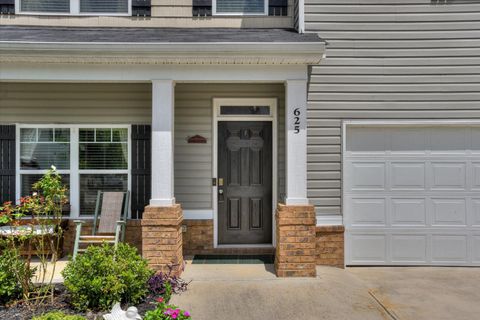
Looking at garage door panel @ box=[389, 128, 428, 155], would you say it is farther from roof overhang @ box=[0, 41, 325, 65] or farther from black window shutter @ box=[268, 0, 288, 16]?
black window shutter @ box=[268, 0, 288, 16]

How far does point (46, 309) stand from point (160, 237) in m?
1.53

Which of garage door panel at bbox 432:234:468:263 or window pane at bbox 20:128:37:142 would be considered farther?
window pane at bbox 20:128:37:142

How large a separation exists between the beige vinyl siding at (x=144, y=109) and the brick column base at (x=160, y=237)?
3.94 feet

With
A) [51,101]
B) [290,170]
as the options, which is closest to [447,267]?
[290,170]

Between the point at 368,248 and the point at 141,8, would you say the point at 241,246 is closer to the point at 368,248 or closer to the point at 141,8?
the point at 368,248

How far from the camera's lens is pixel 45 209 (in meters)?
4.05

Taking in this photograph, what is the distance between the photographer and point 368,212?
5828mm

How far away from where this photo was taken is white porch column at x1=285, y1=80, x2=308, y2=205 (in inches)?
203

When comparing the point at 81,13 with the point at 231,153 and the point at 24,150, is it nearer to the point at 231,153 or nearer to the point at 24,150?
the point at 24,150

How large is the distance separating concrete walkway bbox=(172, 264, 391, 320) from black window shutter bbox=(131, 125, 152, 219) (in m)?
1.40

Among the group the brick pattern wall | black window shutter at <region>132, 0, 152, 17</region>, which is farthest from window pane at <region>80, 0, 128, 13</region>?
the brick pattern wall

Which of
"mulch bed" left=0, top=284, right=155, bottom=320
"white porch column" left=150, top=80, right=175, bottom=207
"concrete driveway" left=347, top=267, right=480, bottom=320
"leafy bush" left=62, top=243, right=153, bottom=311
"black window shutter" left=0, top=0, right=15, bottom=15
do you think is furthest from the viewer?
"black window shutter" left=0, top=0, right=15, bottom=15

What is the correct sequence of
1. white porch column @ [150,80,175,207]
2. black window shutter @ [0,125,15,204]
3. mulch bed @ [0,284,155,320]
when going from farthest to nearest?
black window shutter @ [0,125,15,204]
white porch column @ [150,80,175,207]
mulch bed @ [0,284,155,320]

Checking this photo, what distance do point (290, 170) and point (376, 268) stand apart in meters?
2.01
